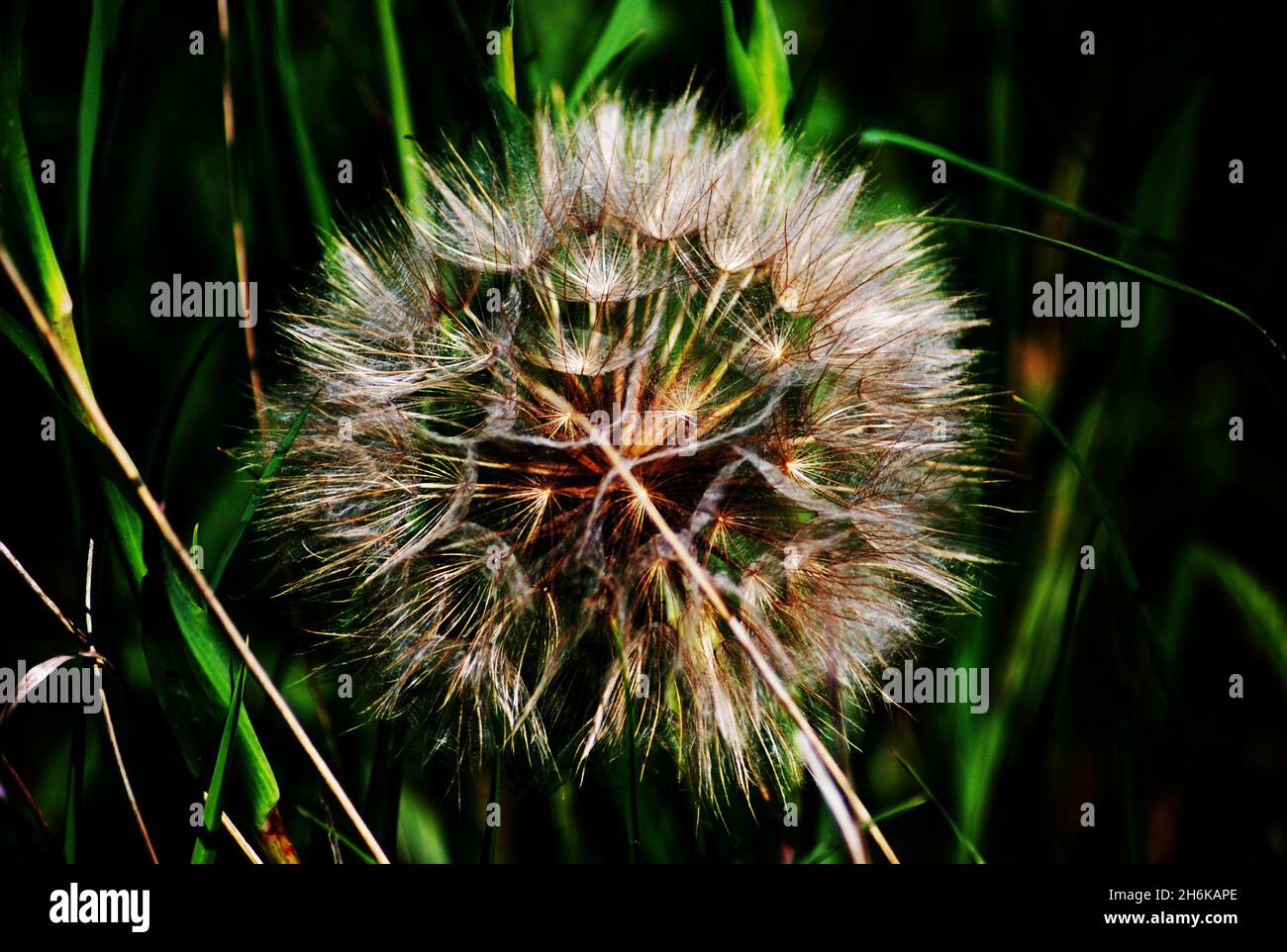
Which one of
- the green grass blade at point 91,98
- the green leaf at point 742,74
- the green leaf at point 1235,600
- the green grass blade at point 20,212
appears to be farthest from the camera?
the green leaf at point 1235,600

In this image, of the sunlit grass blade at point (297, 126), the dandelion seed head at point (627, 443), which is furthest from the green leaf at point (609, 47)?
the sunlit grass blade at point (297, 126)

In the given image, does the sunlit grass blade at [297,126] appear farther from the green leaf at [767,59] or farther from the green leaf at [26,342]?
the green leaf at [767,59]

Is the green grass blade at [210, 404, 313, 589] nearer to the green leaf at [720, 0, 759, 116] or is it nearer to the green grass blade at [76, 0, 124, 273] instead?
the green grass blade at [76, 0, 124, 273]

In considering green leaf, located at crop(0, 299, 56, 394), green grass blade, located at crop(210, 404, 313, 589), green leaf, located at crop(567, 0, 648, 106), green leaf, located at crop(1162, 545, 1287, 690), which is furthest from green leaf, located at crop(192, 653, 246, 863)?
green leaf, located at crop(1162, 545, 1287, 690)

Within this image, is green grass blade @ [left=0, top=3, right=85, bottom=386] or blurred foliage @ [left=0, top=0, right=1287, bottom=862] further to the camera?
blurred foliage @ [left=0, top=0, right=1287, bottom=862]

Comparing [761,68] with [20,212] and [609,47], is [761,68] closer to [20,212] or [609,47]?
[609,47]

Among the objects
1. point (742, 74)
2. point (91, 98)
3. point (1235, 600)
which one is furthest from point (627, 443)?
point (1235, 600)

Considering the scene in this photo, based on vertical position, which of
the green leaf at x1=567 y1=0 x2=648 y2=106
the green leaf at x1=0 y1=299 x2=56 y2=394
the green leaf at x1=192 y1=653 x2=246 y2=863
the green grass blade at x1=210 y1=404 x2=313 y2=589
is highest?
the green leaf at x1=567 y1=0 x2=648 y2=106
